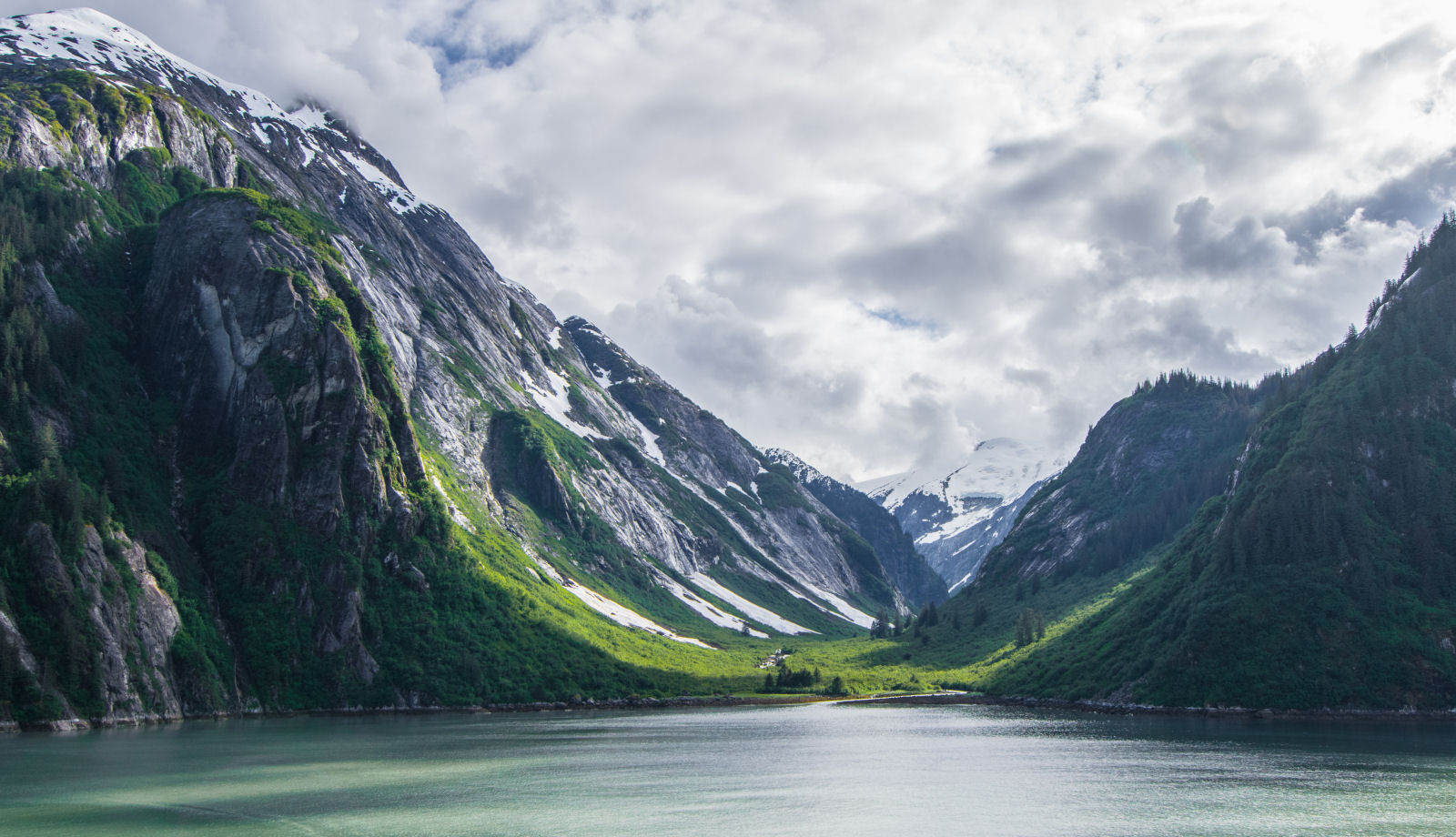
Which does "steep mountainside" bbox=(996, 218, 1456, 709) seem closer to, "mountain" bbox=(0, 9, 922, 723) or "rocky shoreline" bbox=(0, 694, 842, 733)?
"rocky shoreline" bbox=(0, 694, 842, 733)

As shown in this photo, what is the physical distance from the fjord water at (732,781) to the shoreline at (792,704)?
3.98 m

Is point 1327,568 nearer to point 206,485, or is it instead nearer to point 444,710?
point 444,710

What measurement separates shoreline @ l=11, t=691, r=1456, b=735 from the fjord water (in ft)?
13.1

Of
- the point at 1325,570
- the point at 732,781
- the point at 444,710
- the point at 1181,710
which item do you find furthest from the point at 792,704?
the point at 732,781

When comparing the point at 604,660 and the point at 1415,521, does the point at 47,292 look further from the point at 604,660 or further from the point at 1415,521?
the point at 1415,521

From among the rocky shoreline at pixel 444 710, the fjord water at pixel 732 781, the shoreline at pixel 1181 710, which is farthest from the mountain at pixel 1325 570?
the rocky shoreline at pixel 444 710

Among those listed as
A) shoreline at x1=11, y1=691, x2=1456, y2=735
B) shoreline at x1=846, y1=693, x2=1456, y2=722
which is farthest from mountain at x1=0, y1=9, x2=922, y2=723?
shoreline at x1=846, y1=693, x2=1456, y2=722

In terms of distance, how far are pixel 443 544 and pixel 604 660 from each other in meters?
34.5

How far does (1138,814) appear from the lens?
2424 inches

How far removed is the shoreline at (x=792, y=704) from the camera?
360 ft

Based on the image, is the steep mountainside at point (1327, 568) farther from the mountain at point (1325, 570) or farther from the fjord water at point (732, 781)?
the fjord water at point (732, 781)

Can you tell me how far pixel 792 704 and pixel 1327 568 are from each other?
8739 centimetres

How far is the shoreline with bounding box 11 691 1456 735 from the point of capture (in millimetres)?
109750

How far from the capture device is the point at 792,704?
176 metres
